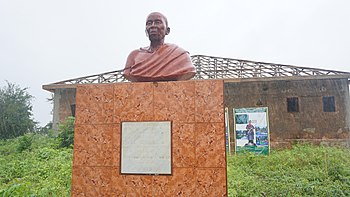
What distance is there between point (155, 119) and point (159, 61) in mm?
Result: 848

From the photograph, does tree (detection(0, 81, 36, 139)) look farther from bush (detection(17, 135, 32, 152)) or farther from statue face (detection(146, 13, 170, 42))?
statue face (detection(146, 13, 170, 42))

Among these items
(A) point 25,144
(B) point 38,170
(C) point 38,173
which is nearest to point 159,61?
(C) point 38,173

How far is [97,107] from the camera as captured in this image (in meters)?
3.61

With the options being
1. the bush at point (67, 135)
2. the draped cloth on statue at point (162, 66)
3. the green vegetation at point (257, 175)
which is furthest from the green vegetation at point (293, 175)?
the bush at point (67, 135)

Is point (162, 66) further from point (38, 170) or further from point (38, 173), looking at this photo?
point (38, 170)

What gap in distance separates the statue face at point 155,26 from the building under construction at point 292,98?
7585mm

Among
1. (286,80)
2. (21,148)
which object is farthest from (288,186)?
(21,148)

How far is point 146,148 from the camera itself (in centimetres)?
335

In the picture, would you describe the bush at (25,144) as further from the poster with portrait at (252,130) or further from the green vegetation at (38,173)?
the poster with portrait at (252,130)

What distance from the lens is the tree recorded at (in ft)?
53.7

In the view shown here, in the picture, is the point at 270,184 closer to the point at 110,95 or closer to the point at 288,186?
the point at 288,186

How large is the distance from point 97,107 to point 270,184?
4030 mm

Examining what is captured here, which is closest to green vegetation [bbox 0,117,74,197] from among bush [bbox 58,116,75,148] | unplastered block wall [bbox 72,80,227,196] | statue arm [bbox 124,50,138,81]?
bush [bbox 58,116,75,148]

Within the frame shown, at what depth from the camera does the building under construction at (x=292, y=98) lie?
11391mm
